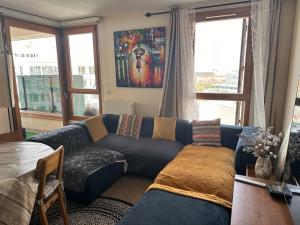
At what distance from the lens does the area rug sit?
6.59ft

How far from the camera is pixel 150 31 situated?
11.6 feet

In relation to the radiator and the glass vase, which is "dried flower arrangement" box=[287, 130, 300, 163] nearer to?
the glass vase

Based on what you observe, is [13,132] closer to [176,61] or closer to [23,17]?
[23,17]

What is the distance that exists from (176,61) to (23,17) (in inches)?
107

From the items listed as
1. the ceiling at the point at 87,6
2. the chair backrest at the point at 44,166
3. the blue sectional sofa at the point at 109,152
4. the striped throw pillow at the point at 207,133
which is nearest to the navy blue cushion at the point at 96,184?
the blue sectional sofa at the point at 109,152

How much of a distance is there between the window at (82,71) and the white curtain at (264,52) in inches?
110

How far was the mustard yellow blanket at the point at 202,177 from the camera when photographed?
5.90ft

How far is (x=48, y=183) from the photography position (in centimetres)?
179

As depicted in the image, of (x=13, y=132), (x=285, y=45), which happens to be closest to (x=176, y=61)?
(x=285, y=45)

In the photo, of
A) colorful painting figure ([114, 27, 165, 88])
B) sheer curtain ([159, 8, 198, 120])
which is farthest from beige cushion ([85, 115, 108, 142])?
sheer curtain ([159, 8, 198, 120])

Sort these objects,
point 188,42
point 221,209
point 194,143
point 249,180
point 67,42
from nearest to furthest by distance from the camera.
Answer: point 249,180 → point 221,209 → point 194,143 → point 188,42 → point 67,42

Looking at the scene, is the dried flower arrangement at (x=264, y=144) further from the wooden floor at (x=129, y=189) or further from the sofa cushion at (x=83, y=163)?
the sofa cushion at (x=83, y=163)

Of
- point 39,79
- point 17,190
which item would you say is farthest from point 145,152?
point 39,79

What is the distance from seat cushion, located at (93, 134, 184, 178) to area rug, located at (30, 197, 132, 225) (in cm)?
57
